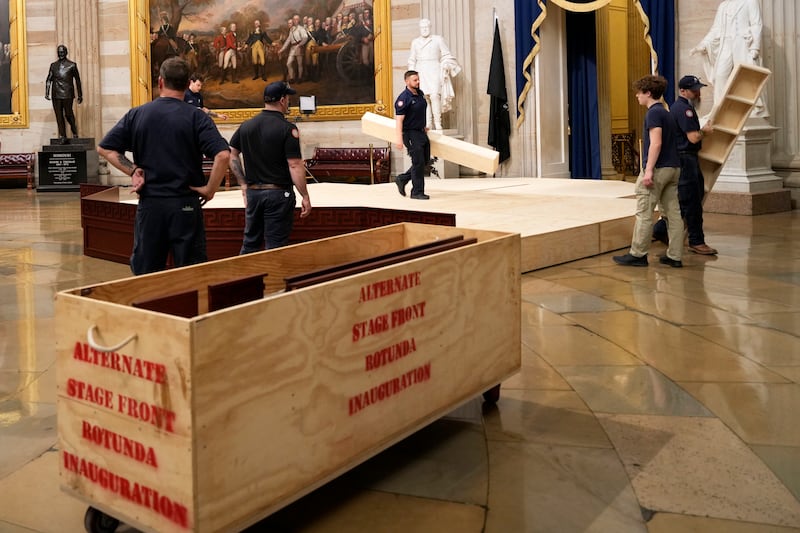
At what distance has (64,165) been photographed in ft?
57.1

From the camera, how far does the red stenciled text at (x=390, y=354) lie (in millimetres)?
3072

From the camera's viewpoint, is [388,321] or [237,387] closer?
[237,387]

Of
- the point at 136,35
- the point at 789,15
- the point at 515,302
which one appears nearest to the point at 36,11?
the point at 136,35

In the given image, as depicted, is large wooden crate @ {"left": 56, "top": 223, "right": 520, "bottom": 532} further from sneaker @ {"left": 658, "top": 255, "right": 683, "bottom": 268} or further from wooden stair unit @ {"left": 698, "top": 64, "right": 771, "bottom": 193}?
wooden stair unit @ {"left": 698, "top": 64, "right": 771, "bottom": 193}

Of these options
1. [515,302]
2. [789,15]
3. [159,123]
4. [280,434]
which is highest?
[789,15]

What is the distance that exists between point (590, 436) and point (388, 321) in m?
1.07

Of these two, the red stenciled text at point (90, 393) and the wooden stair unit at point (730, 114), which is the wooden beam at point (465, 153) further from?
the red stenciled text at point (90, 393)

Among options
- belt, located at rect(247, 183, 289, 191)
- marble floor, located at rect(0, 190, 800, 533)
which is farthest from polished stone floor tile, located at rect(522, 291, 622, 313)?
belt, located at rect(247, 183, 289, 191)

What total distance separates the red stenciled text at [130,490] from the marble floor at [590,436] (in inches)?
10.8

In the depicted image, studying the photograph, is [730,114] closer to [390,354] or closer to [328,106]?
[390,354]

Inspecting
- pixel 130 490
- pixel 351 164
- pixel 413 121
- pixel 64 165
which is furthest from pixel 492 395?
pixel 64 165

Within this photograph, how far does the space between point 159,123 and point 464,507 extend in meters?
2.65

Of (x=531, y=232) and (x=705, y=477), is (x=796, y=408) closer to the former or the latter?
(x=705, y=477)

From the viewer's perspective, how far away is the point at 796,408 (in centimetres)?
390
